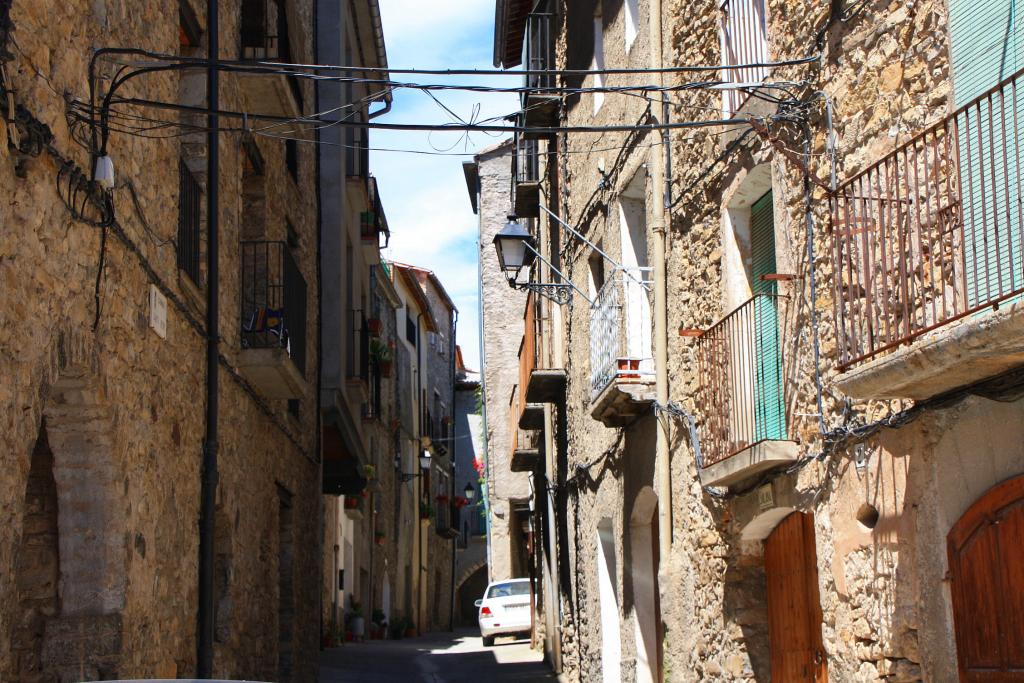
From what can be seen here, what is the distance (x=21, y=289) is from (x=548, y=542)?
610 inches

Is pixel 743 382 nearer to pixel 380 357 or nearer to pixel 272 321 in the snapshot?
pixel 272 321

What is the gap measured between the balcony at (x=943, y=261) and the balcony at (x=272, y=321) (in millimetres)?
6222

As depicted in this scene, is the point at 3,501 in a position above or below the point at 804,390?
below

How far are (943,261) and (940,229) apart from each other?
15 centimetres

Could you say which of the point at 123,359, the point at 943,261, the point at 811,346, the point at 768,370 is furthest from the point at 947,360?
the point at 123,359

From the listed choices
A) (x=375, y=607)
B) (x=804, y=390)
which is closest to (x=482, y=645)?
(x=375, y=607)

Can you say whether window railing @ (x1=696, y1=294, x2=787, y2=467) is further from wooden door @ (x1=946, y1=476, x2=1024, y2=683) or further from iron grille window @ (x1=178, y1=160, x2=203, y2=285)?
iron grille window @ (x1=178, y1=160, x2=203, y2=285)

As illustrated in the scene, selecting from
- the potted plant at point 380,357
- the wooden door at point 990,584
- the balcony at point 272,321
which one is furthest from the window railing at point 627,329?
the potted plant at point 380,357

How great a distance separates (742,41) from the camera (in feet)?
30.7

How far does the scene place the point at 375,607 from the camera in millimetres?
31016

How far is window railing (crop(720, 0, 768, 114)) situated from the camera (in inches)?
356

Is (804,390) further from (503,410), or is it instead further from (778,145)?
(503,410)

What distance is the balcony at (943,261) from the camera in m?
5.54

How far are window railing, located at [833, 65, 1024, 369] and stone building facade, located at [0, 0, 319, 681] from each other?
4.07 metres
